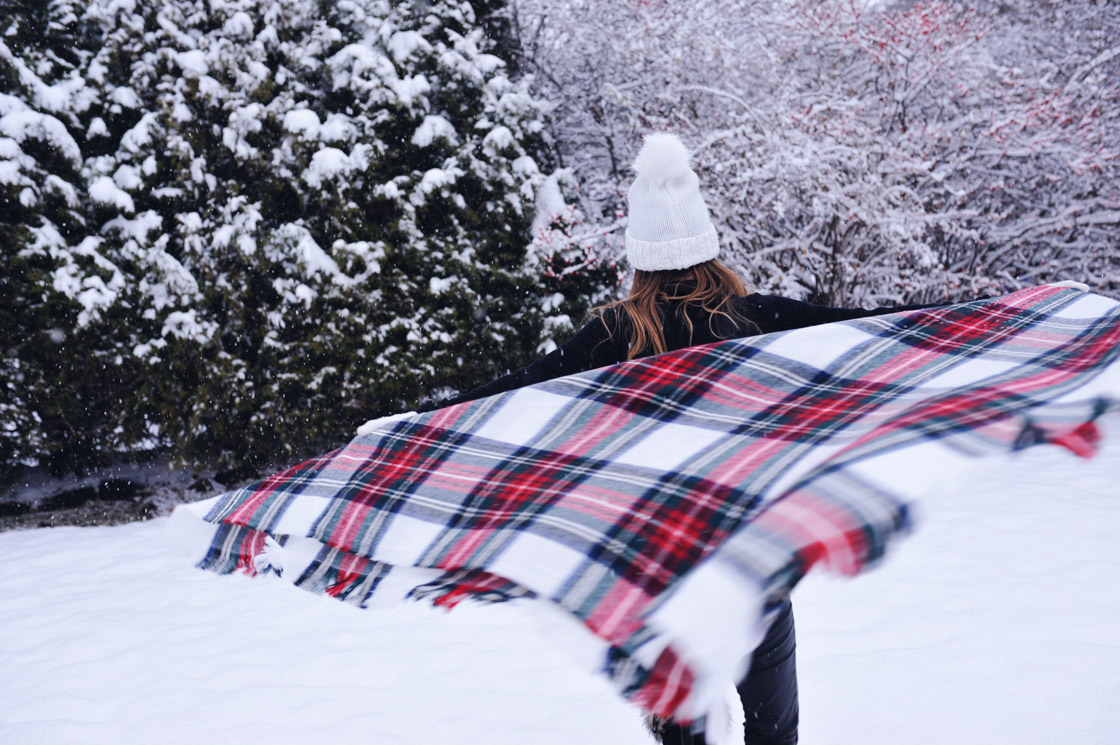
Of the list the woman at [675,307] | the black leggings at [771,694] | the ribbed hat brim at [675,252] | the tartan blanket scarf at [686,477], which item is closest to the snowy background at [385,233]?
A: the black leggings at [771,694]

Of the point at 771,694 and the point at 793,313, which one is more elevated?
the point at 793,313

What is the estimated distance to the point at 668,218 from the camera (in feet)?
6.55

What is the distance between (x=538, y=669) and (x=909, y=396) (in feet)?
8.32

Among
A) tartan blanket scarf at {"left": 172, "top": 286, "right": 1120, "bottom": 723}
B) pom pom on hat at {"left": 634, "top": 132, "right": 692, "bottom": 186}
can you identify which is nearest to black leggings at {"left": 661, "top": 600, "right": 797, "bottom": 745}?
tartan blanket scarf at {"left": 172, "top": 286, "right": 1120, "bottom": 723}

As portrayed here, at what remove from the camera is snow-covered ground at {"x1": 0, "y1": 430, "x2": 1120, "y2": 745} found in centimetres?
281

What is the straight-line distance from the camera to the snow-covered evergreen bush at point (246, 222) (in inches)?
207

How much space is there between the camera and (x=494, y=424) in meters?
1.73

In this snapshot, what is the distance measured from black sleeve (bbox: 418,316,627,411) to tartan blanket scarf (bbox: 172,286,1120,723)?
0.37 feet

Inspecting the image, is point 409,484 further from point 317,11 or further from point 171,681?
point 317,11

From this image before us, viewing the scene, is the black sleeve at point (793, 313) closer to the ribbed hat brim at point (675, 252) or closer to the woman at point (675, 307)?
the woman at point (675, 307)

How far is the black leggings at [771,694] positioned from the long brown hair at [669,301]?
2.61 ft

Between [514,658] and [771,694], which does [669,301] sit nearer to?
[771,694]

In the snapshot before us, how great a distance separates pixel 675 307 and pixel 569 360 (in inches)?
13.8

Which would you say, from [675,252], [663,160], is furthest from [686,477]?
[663,160]
